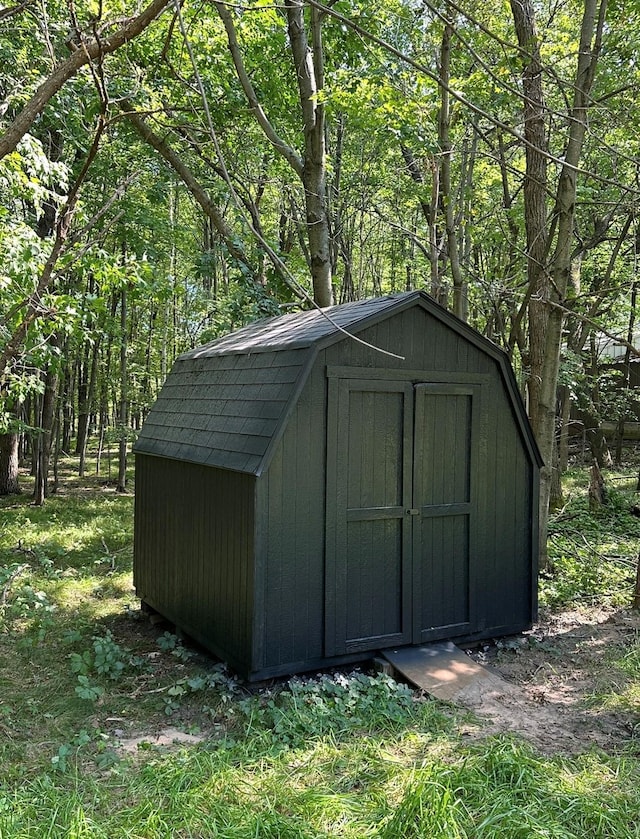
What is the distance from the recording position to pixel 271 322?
6.28 meters

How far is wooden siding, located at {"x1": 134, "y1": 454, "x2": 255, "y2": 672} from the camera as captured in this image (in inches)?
173

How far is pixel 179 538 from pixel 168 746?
6.25 ft

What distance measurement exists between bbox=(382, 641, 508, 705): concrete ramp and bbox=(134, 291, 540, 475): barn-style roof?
1734 mm

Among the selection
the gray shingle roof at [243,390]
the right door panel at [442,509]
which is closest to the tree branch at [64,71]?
the gray shingle roof at [243,390]

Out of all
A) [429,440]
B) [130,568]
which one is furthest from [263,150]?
[429,440]

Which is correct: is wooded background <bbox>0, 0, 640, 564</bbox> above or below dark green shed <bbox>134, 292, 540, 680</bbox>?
above

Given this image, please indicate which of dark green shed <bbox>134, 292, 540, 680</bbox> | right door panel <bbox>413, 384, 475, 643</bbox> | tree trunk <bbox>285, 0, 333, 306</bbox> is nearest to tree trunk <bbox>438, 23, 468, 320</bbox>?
tree trunk <bbox>285, 0, 333, 306</bbox>

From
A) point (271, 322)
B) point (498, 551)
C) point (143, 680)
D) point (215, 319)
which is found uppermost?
point (215, 319)

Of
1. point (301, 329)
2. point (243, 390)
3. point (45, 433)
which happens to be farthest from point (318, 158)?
point (45, 433)

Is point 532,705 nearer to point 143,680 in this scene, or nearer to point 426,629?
point 426,629

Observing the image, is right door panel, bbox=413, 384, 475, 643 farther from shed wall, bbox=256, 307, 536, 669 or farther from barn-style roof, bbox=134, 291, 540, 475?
barn-style roof, bbox=134, 291, 540, 475

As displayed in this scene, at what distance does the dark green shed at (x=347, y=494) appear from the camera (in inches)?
174

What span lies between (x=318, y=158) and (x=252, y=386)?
4.59 m

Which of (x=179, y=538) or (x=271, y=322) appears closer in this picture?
(x=179, y=538)
